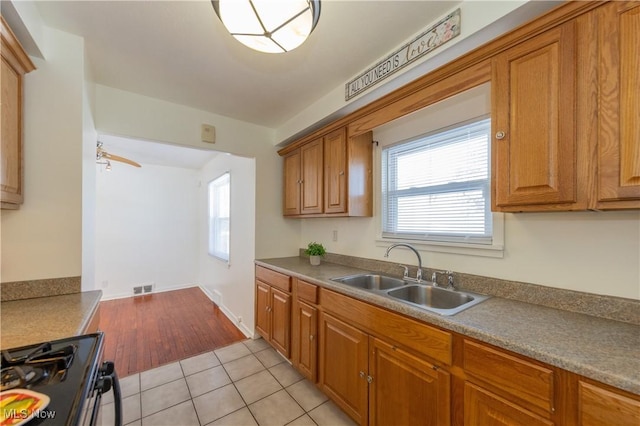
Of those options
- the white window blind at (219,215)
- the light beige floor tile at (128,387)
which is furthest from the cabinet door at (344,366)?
the white window blind at (219,215)

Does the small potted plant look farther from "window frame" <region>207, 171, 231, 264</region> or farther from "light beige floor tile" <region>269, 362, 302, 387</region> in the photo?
"window frame" <region>207, 171, 231, 264</region>

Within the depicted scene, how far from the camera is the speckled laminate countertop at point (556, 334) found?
0.78 metres

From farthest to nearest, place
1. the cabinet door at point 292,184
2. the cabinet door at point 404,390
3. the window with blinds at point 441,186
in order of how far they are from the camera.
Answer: the cabinet door at point 292,184, the window with blinds at point 441,186, the cabinet door at point 404,390

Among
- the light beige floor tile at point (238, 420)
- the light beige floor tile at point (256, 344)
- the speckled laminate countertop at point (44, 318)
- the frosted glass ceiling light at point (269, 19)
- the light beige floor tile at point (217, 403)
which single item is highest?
the frosted glass ceiling light at point (269, 19)

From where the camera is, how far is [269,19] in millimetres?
1072

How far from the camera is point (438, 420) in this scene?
46.1 inches

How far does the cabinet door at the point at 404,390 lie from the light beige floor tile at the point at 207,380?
1349mm

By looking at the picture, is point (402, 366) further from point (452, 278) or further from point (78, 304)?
point (78, 304)

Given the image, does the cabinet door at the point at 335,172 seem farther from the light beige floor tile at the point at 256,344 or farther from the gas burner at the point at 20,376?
the gas burner at the point at 20,376

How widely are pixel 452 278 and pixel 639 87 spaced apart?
1.21 meters

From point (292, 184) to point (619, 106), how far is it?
2500mm

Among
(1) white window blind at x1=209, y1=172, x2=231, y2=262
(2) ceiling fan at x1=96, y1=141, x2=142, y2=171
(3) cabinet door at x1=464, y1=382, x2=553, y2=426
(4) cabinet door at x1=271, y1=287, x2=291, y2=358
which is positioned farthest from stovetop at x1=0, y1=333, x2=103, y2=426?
(1) white window blind at x1=209, y1=172, x2=231, y2=262

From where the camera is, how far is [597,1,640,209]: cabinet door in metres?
0.90

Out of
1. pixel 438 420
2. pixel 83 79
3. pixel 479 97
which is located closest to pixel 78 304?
pixel 83 79
